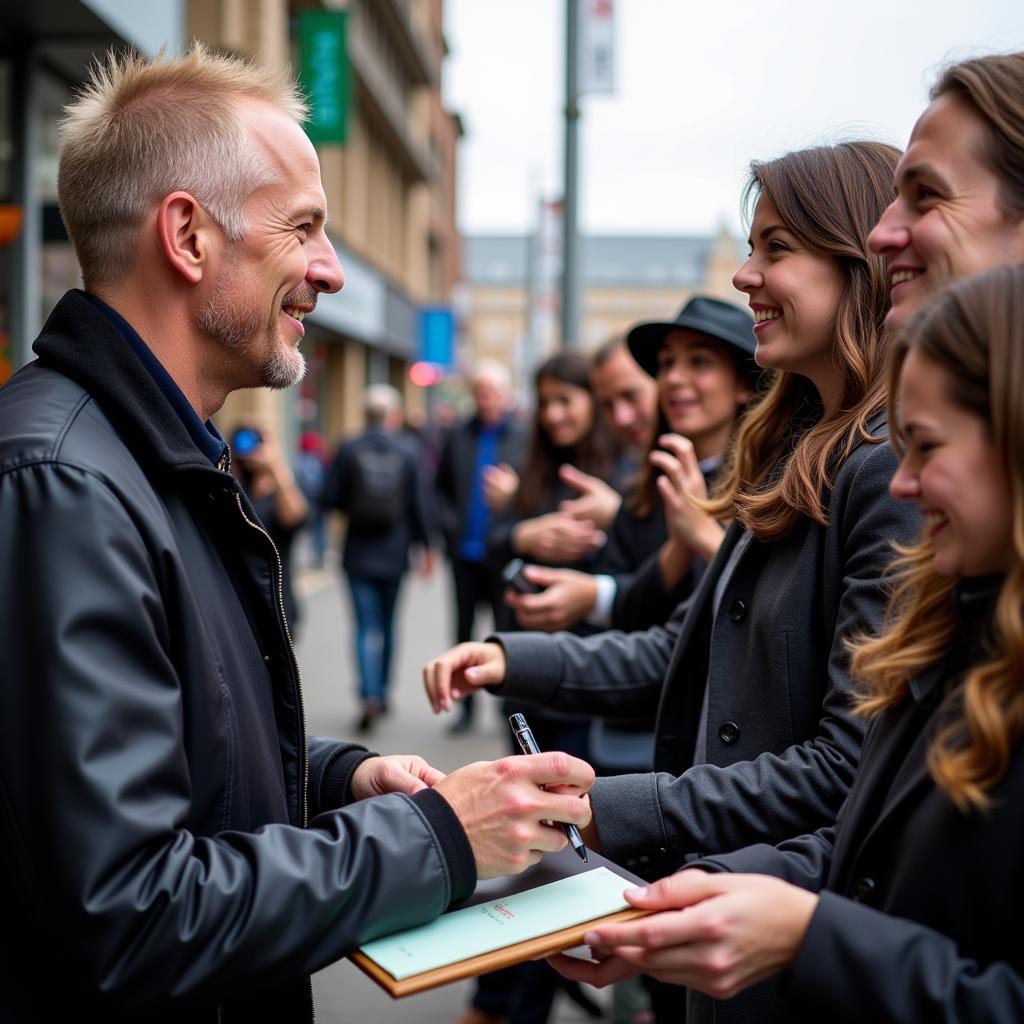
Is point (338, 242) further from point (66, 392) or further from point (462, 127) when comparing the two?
point (462, 127)

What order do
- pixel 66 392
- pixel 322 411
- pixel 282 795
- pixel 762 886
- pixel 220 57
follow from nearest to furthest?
pixel 762 886 < pixel 66 392 < pixel 282 795 < pixel 220 57 < pixel 322 411

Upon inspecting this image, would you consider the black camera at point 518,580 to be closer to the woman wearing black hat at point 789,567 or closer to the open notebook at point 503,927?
the woman wearing black hat at point 789,567

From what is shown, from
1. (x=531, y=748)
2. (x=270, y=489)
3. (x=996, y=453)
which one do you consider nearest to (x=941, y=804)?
(x=996, y=453)

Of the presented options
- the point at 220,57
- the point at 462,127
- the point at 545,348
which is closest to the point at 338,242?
the point at 545,348

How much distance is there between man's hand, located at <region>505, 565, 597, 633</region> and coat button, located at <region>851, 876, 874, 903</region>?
184 cm

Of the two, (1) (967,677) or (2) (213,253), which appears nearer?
(1) (967,677)

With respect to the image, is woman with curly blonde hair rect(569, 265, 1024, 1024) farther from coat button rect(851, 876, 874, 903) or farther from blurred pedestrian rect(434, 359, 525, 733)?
blurred pedestrian rect(434, 359, 525, 733)

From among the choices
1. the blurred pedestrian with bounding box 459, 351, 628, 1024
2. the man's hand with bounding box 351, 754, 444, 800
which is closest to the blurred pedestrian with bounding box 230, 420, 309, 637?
the blurred pedestrian with bounding box 459, 351, 628, 1024

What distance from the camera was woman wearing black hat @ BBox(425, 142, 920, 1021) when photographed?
6.14 feet

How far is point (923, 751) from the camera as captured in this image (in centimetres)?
145

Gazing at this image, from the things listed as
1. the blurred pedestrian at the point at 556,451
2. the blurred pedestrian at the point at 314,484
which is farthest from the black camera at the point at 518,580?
the blurred pedestrian at the point at 314,484

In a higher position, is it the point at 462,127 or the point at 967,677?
the point at 462,127

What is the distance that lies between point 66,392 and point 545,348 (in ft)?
59.1

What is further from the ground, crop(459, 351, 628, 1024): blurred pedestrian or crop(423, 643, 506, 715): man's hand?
crop(459, 351, 628, 1024): blurred pedestrian
